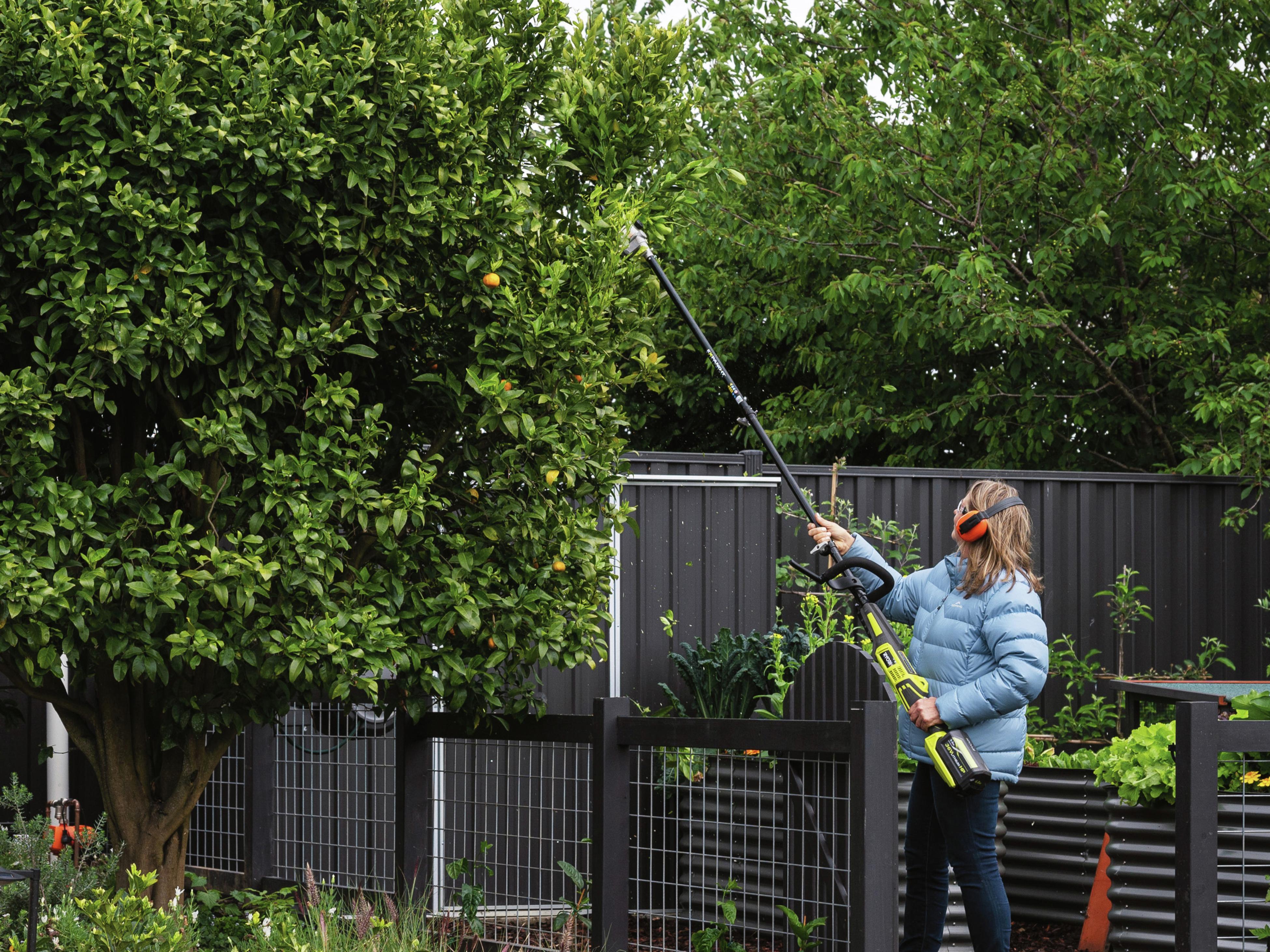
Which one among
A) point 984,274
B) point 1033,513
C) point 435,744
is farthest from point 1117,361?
point 435,744

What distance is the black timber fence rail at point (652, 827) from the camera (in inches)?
145

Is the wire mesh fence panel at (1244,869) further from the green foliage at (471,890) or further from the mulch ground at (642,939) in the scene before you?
the green foliage at (471,890)

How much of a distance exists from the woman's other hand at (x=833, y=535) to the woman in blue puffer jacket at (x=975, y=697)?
45cm

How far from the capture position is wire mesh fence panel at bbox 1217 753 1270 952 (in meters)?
4.07

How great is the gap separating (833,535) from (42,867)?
3.02 m

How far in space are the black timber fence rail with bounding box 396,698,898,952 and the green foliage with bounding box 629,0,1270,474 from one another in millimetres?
4463

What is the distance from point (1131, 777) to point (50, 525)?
3595mm

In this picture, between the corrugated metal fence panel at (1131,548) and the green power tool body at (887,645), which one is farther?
the corrugated metal fence panel at (1131,548)

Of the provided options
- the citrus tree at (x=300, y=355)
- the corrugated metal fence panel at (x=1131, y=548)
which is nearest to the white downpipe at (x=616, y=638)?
the corrugated metal fence panel at (x=1131, y=548)

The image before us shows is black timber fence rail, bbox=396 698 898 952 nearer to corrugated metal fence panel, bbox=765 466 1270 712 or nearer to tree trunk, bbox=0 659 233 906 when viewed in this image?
tree trunk, bbox=0 659 233 906

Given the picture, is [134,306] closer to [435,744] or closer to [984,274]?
[435,744]

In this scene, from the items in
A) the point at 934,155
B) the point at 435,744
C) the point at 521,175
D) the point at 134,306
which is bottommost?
the point at 435,744

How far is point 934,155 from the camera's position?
9.82m

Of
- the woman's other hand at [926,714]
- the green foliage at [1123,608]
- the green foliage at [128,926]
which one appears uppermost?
the green foliage at [1123,608]
